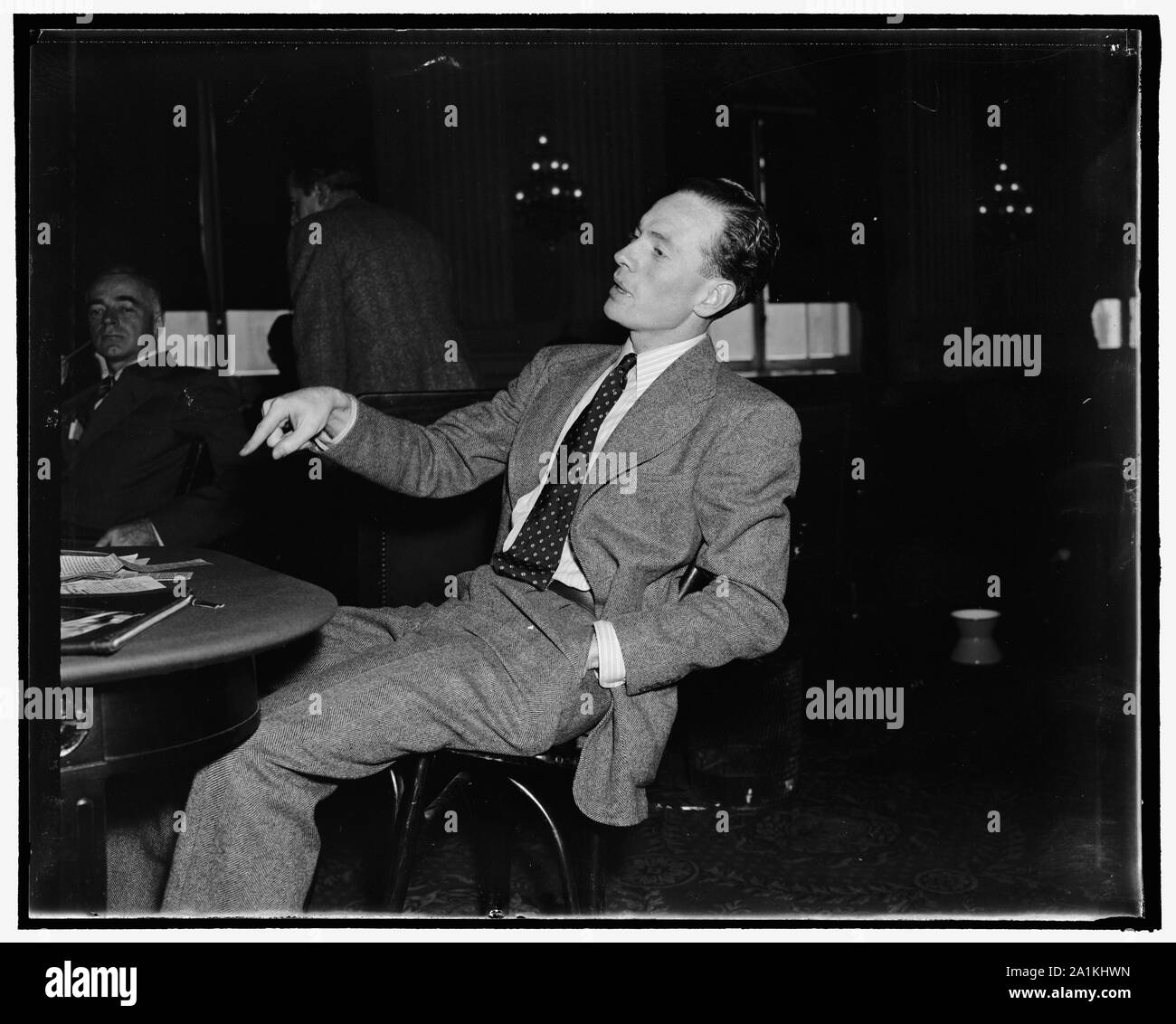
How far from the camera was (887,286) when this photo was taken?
6.26m

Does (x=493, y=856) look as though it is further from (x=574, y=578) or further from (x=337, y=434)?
(x=337, y=434)

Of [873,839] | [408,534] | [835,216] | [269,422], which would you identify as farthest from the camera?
[835,216]

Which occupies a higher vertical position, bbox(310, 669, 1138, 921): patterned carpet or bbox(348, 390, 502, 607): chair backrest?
bbox(348, 390, 502, 607): chair backrest

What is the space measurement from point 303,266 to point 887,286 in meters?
3.53

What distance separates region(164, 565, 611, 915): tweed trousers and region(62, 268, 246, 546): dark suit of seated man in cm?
100

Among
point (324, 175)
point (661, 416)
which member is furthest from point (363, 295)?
point (661, 416)

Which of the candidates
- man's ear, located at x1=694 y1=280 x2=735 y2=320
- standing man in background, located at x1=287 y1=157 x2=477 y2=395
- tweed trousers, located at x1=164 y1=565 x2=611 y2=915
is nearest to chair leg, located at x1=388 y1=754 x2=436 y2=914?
tweed trousers, located at x1=164 y1=565 x2=611 y2=915

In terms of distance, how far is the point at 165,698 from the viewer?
1708 millimetres

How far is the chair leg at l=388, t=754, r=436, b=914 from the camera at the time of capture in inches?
84.1

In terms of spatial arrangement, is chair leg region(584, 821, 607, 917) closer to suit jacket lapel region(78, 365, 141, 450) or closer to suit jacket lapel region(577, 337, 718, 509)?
suit jacket lapel region(577, 337, 718, 509)

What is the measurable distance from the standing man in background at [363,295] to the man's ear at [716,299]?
143 centimetres

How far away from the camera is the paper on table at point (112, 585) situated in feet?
6.50

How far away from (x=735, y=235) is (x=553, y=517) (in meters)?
0.62
